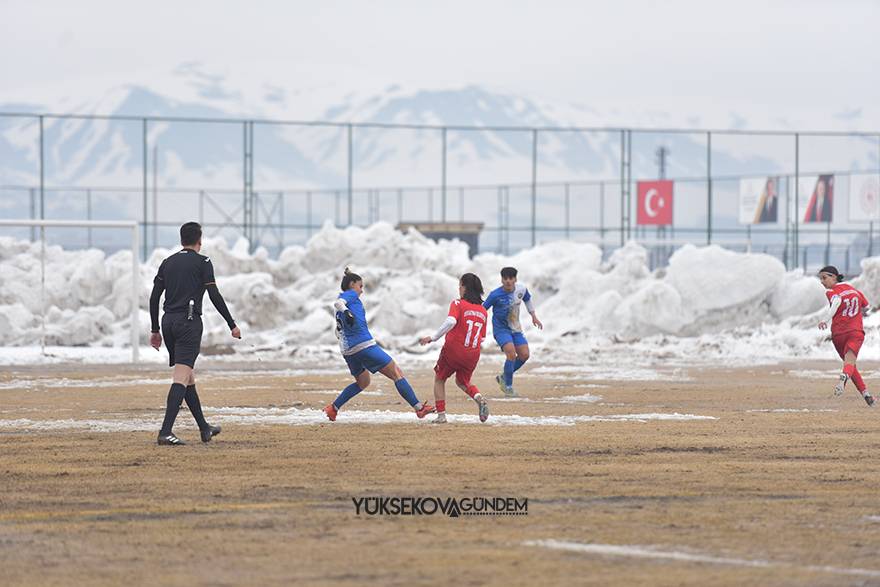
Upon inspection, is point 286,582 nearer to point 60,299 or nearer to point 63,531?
point 63,531

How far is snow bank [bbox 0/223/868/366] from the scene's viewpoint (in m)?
34.4

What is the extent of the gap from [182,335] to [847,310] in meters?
8.52

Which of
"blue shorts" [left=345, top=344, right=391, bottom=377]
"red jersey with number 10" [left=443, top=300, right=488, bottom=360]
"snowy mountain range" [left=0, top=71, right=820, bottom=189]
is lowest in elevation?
"blue shorts" [left=345, top=344, right=391, bottom=377]

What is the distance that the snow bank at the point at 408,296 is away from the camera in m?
34.4

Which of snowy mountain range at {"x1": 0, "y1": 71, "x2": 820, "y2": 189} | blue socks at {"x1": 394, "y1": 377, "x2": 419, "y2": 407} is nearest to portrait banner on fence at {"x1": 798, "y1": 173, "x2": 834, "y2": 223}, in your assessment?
blue socks at {"x1": 394, "y1": 377, "x2": 419, "y2": 407}

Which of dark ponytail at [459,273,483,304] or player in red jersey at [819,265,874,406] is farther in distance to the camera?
player in red jersey at [819,265,874,406]

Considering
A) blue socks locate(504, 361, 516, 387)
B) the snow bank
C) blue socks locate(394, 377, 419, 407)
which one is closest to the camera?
blue socks locate(394, 377, 419, 407)

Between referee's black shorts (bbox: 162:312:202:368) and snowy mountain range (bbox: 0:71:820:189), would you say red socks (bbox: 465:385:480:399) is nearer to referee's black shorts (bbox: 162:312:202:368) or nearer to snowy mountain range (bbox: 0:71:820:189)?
referee's black shorts (bbox: 162:312:202:368)

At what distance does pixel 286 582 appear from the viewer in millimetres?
7055

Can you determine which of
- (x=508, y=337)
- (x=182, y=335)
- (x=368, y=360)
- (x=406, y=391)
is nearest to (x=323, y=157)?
(x=508, y=337)

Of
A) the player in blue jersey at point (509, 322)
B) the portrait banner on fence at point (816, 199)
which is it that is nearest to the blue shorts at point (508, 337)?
the player in blue jersey at point (509, 322)

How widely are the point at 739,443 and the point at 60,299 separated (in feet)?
87.9

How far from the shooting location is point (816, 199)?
58.7 m

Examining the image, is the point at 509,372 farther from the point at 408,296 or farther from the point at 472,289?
the point at 408,296
